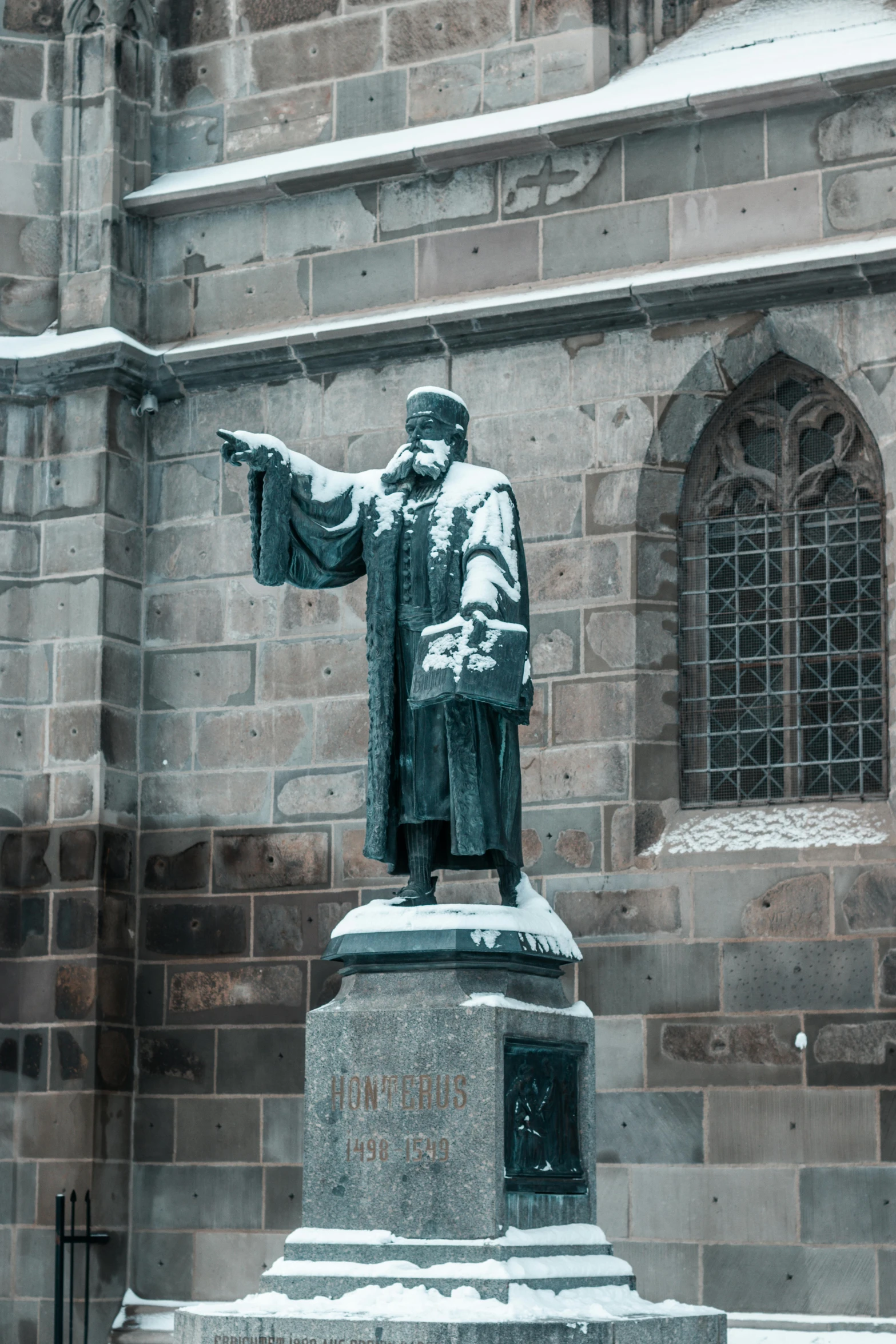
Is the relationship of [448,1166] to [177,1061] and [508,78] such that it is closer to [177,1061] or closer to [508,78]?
[177,1061]

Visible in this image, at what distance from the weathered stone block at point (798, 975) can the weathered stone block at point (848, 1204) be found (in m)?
0.74

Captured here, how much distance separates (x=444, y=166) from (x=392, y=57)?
851 millimetres

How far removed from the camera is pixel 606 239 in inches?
470

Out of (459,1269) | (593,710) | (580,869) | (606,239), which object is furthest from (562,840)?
(459,1269)

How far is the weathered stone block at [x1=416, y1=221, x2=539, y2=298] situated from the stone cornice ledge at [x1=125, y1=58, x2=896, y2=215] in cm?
39

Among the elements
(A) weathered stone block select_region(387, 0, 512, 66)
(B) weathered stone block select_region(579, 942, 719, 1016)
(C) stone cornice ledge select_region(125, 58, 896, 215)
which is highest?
(A) weathered stone block select_region(387, 0, 512, 66)

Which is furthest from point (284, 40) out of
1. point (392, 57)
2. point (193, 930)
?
point (193, 930)

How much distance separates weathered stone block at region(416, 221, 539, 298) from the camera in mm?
12125

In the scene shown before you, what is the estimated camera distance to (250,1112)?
11.9 m

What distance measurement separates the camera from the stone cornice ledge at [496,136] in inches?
455

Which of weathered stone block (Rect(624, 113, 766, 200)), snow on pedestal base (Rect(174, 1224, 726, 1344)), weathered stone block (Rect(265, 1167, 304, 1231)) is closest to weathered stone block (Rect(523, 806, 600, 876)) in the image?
weathered stone block (Rect(265, 1167, 304, 1231))

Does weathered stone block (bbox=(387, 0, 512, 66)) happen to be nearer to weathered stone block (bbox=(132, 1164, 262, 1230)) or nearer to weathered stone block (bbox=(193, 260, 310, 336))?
weathered stone block (bbox=(193, 260, 310, 336))

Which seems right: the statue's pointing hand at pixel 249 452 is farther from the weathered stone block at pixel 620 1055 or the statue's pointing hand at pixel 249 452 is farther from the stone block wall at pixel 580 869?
the weathered stone block at pixel 620 1055

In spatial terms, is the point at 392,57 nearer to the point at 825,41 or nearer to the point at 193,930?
the point at 825,41
